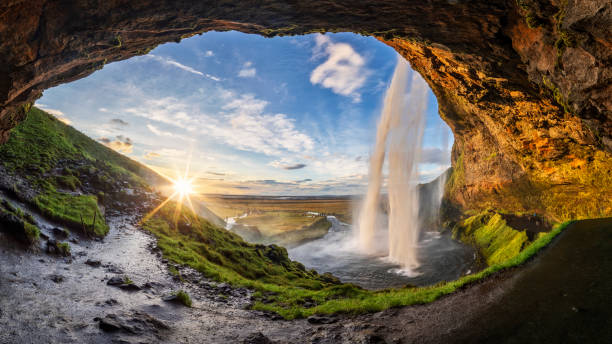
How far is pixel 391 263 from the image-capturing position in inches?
1399

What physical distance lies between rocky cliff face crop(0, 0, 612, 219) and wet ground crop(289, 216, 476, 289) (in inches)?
644

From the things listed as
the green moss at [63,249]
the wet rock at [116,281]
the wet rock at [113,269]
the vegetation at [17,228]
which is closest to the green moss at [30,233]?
the vegetation at [17,228]

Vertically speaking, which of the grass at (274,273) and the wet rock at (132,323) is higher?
the wet rock at (132,323)

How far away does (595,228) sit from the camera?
14047 millimetres

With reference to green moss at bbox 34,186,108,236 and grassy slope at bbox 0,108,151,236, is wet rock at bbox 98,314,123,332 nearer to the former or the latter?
green moss at bbox 34,186,108,236

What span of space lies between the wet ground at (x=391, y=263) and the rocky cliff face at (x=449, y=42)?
16.4 metres

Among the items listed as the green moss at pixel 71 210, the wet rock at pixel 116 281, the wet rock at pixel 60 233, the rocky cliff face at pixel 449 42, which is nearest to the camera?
the rocky cliff face at pixel 449 42

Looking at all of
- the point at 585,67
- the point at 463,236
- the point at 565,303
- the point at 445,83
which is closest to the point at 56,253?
the point at 565,303

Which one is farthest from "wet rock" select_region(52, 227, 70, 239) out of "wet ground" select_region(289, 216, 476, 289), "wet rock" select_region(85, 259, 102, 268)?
"wet ground" select_region(289, 216, 476, 289)

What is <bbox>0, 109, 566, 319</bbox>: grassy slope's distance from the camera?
12.1 m

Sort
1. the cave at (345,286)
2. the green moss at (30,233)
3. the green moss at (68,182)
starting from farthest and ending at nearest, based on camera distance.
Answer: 1. the green moss at (68,182)
2. the green moss at (30,233)
3. the cave at (345,286)

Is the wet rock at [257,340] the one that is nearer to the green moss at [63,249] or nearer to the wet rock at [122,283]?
the wet rock at [122,283]

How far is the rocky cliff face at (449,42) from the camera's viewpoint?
8.03 metres

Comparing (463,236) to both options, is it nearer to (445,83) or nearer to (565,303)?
(445,83)
